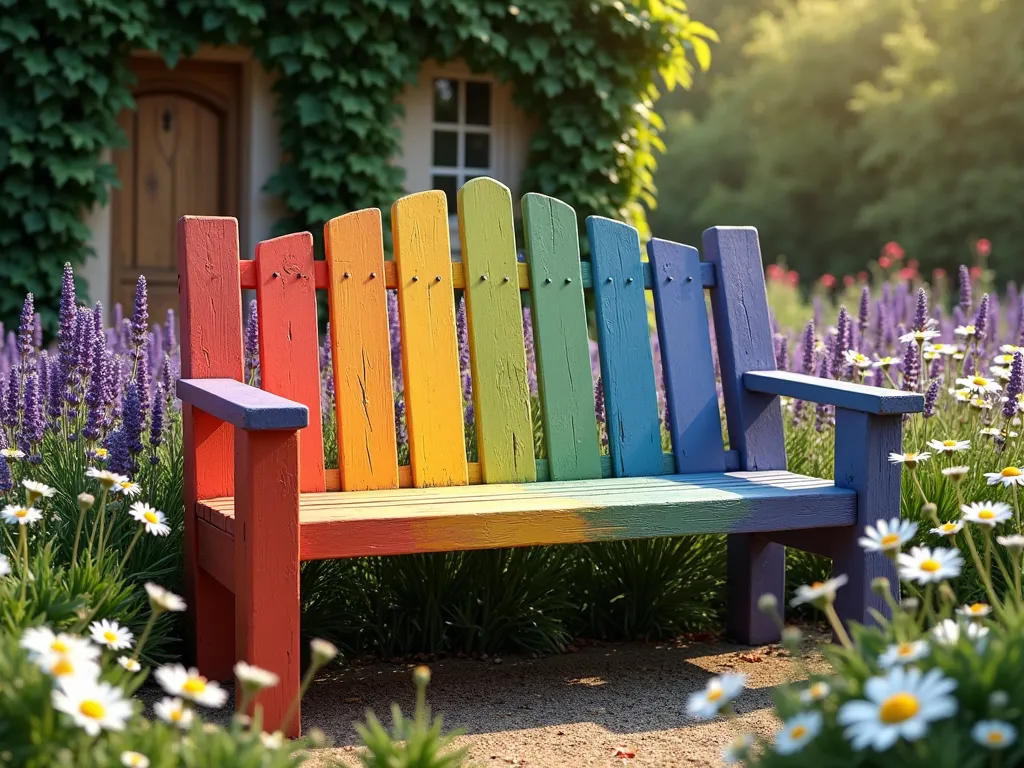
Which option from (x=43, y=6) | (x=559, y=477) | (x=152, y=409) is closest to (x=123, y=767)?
(x=152, y=409)

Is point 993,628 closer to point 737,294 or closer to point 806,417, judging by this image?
point 737,294

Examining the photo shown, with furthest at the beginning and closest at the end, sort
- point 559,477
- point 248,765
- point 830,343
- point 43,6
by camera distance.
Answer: point 43,6, point 830,343, point 559,477, point 248,765

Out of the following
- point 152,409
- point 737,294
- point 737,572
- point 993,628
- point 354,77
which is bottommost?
point 737,572

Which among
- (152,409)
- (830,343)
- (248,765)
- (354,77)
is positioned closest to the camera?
(248,765)

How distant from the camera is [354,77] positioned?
727 centimetres

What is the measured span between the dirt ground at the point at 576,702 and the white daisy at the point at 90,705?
0.94 metres

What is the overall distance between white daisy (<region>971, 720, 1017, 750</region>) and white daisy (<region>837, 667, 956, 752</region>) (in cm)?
4

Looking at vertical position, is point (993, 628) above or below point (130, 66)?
below

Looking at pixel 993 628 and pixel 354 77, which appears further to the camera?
pixel 354 77

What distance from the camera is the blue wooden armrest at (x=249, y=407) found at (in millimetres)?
2365

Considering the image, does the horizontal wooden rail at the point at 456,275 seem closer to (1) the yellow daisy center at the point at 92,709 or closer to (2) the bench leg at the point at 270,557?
(2) the bench leg at the point at 270,557

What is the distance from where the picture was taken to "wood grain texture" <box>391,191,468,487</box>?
3.11 meters

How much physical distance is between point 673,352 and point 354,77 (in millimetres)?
4496

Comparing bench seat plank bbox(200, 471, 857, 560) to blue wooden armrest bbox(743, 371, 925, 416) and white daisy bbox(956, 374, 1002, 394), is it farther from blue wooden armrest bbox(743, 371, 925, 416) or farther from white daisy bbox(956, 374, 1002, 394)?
white daisy bbox(956, 374, 1002, 394)
